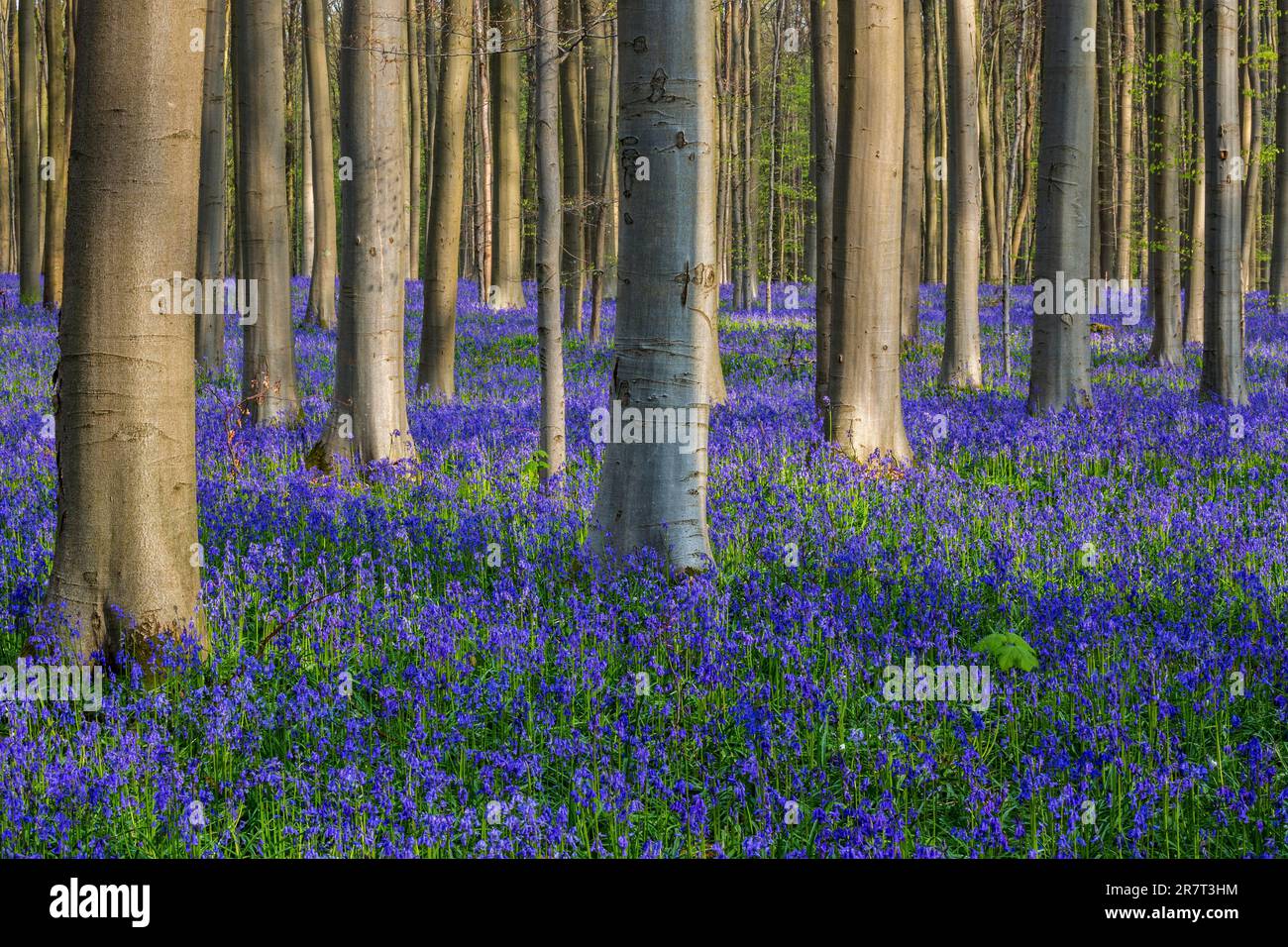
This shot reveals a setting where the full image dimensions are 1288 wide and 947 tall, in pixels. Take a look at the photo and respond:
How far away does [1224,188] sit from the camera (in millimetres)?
10234

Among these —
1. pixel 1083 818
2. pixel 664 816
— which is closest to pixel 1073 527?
pixel 1083 818

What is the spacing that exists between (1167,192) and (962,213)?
168 inches

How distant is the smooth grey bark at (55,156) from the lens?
61.0ft

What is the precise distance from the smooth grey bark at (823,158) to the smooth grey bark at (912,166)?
3703 mm

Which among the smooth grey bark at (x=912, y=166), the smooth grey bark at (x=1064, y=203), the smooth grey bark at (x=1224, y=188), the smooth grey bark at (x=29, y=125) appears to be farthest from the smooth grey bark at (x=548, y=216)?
the smooth grey bark at (x=29, y=125)

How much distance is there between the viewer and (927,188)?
106 feet

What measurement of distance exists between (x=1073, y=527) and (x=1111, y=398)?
5.60 m

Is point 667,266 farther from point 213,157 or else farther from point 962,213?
point 962,213

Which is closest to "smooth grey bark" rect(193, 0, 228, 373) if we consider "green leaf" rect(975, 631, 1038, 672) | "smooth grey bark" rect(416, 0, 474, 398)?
"smooth grey bark" rect(416, 0, 474, 398)

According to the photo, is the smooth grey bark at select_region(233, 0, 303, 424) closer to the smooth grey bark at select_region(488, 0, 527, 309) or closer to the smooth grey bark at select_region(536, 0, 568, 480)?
the smooth grey bark at select_region(536, 0, 568, 480)

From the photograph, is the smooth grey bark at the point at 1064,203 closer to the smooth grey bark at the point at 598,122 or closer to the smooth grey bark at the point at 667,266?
the smooth grey bark at the point at 667,266

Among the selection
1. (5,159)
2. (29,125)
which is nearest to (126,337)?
(29,125)

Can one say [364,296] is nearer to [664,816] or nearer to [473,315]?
[664,816]

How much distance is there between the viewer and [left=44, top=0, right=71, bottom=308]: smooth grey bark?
1858 centimetres
